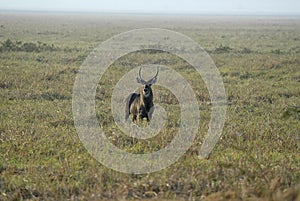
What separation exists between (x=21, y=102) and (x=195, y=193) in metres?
6.84

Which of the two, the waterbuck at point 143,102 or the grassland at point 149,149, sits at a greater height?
the waterbuck at point 143,102

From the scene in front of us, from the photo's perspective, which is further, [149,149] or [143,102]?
[143,102]

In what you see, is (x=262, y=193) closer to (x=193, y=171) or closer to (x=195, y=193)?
(x=195, y=193)

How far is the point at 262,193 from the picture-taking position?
484cm

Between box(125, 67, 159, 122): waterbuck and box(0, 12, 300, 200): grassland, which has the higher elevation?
box(125, 67, 159, 122): waterbuck

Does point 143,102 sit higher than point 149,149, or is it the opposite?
point 143,102

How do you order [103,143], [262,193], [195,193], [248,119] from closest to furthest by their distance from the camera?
1. [262,193]
2. [195,193]
3. [103,143]
4. [248,119]

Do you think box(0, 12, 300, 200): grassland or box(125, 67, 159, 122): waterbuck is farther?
box(125, 67, 159, 122): waterbuck

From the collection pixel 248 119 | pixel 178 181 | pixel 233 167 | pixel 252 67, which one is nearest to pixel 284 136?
pixel 248 119

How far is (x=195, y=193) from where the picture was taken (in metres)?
5.40

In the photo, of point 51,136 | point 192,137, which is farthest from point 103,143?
point 192,137

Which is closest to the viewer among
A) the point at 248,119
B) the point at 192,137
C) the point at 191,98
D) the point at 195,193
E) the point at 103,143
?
the point at 195,193

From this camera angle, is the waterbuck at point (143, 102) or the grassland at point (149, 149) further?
the waterbuck at point (143, 102)

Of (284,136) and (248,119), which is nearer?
(284,136)
